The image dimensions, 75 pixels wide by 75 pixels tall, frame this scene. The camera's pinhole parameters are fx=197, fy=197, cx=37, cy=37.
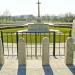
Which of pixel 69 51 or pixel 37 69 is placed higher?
pixel 69 51

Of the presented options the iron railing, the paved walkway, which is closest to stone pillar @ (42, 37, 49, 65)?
the paved walkway

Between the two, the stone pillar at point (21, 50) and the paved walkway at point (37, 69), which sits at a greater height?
the stone pillar at point (21, 50)

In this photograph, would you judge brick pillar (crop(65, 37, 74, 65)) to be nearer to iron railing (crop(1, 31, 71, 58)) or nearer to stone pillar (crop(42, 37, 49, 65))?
stone pillar (crop(42, 37, 49, 65))

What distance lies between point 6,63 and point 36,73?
1541 mm

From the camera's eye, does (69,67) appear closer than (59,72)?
No

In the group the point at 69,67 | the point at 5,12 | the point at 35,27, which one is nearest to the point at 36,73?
the point at 69,67

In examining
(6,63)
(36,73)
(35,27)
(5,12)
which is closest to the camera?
(36,73)

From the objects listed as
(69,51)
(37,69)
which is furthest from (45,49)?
(69,51)

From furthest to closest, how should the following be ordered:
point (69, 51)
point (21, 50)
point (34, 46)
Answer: point (34, 46)
point (69, 51)
point (21, 50)

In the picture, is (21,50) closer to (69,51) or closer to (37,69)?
(37,69)

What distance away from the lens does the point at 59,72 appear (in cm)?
602

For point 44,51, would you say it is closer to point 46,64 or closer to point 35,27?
point 46,64

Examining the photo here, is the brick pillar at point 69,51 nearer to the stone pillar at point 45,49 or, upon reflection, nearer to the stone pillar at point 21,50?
the stone pillar at point 45,49

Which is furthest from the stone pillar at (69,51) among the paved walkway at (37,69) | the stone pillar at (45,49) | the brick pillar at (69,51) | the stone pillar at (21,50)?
the stone pillar at (21,50)
